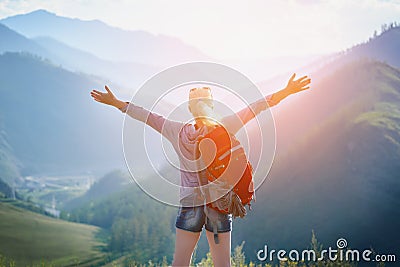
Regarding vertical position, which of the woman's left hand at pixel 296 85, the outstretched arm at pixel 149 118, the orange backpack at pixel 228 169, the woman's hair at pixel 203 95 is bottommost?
the orange backpack at pixel 228 169

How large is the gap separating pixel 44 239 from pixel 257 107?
8455cm

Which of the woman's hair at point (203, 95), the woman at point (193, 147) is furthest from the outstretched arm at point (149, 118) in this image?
the woman's hair at point (203, 95)

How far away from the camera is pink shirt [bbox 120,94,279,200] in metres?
3.35

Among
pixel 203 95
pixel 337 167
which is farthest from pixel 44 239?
pixel 203 95

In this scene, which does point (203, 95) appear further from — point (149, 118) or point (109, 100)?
point (109, 100)

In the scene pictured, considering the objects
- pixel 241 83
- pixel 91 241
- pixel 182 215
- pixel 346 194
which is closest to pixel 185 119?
pixel 241 83

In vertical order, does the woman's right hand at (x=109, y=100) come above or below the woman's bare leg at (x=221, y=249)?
above

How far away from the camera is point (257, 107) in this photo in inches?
138

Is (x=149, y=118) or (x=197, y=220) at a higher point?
(x=149, y=118)

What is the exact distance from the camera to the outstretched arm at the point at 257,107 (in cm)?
336

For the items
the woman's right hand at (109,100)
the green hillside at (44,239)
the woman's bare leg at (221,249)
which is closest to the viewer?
the woman's bare leg at (221,249)

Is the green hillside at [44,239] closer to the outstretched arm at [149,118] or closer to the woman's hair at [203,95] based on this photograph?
the outstretched arm at [149,118]

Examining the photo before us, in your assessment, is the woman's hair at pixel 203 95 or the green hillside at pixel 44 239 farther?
the green hillside at pixel 44 239

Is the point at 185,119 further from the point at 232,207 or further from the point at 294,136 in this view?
the point at 294,136
